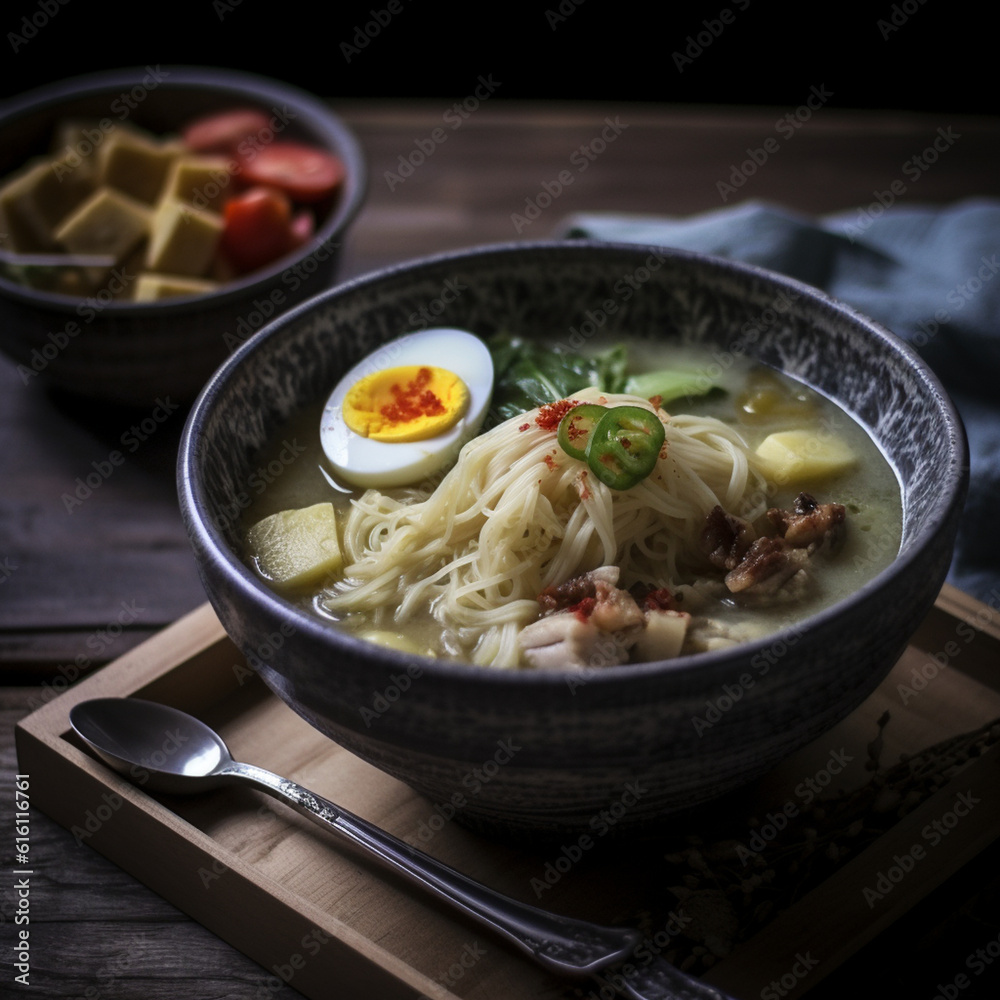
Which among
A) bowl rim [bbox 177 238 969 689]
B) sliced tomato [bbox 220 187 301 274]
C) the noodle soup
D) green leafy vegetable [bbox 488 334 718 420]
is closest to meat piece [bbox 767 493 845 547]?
the noodle soup

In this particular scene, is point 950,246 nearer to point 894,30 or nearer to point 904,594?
point 904,594

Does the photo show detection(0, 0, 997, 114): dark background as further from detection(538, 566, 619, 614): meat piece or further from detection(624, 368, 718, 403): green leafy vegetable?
detection(538, 566, 619, 614): meat piece

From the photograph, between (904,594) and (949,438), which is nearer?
(904,594)

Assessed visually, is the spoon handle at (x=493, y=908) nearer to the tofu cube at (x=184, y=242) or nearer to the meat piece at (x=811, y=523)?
the meat piece at (x=811, y=523)

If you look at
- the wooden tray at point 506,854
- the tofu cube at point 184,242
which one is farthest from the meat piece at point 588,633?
the tofu cube at point 184,242

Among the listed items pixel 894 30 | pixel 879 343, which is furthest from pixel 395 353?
pixel 894 30
